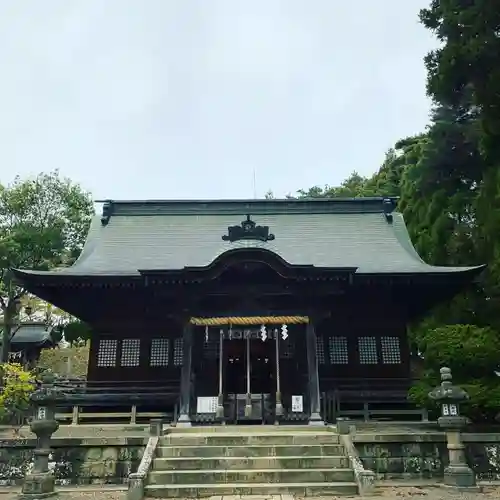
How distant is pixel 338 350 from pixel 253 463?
7131 mm

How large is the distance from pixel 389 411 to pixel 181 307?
689cm

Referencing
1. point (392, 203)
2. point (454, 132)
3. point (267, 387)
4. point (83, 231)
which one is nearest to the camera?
point (267, 387)

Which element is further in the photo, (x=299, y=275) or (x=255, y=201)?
(x=255, y=201)

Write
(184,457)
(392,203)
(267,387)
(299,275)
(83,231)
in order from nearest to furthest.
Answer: (184,457) → (299,275) → (267,387) → (392,203) → (83,231)

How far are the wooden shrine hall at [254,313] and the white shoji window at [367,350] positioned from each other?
0.11 ft

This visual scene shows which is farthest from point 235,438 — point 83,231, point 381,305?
point 83,231

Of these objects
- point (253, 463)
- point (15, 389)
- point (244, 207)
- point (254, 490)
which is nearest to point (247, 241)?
point (244, 207)

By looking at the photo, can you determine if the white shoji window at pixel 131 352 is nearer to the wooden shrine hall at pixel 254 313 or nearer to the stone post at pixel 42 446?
the wooden shrine hall at pixel 254 313

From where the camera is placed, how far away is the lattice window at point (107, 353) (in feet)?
54.3

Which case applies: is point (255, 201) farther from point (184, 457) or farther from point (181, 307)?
point (184, 457)

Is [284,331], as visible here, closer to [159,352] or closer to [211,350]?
[211,350]

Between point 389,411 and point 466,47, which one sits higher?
point 466,47

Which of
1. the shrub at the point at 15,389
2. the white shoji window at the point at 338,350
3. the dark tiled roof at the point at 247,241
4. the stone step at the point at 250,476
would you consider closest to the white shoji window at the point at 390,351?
the white shoji window at the point at 338,350

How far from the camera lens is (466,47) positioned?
1422cm
